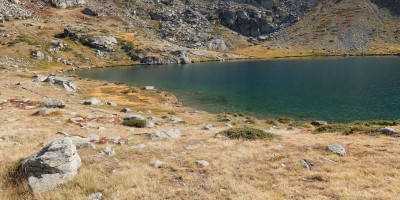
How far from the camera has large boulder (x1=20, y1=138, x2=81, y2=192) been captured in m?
14.9

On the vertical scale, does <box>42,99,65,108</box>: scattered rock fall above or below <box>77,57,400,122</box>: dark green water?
above

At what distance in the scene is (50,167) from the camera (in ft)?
49.9

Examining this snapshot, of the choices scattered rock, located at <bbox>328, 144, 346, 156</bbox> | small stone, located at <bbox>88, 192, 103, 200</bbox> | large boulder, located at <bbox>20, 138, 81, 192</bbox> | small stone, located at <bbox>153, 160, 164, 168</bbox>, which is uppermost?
large boulder, located at <bbox>20, 138, 81, 192</bbox>

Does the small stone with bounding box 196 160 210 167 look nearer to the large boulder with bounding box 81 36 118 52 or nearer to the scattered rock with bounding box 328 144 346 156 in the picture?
the scattered rock with bounding box 328 144 346 156

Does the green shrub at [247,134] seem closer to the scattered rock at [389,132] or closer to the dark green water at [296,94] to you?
the scattered rock at [389,132]

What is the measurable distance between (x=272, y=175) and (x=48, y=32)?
190 m

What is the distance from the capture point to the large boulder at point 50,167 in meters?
14.9

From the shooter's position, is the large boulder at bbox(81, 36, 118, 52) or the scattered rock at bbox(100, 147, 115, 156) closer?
the scattered rock at bbox(100, 147, 115, 156)

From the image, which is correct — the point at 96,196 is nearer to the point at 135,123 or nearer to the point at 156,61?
the point at 135,123

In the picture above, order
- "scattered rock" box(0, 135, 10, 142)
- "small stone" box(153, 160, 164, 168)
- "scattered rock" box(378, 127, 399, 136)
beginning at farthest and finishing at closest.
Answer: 1. "scattered rock" box(378, 127, 399, 136)
2. "scattered rock" box(0, 135, 10, 142)
3. "small stone" box(153, 160, 164, 168)

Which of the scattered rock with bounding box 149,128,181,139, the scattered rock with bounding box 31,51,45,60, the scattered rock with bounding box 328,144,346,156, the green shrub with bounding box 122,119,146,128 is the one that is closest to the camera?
the scattered rock with bounding box 328,144,346,156

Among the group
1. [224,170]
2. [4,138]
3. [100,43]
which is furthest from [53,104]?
[100,43]

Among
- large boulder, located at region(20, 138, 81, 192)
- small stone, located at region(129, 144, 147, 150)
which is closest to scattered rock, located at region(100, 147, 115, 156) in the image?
small stone, located at region(129, 144, 147, 150)

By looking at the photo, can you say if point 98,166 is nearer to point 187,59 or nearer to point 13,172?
point 13,172
